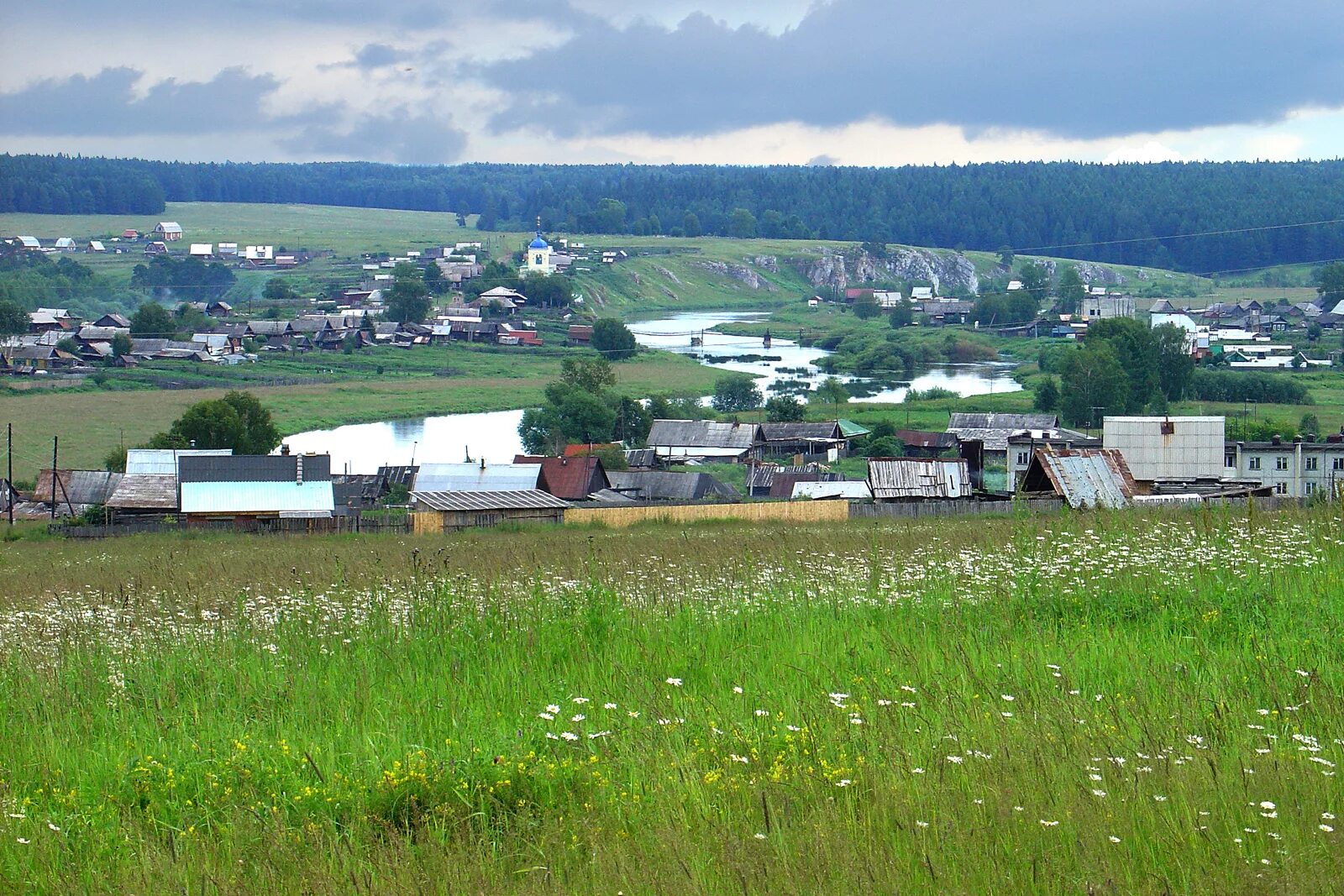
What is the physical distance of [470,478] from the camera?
38.2 metres

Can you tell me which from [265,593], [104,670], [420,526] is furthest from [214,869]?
[420,526]

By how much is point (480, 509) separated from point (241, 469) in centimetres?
732

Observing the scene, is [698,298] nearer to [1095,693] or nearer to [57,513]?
[57,513]

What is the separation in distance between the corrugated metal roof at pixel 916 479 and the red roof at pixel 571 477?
10.3 meters

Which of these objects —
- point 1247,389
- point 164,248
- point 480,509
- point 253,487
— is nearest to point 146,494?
point 253,487

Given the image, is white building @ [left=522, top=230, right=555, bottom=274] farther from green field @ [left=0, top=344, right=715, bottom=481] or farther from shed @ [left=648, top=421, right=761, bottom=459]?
shed @ [left=648, top=421, right=761, bottom=459]

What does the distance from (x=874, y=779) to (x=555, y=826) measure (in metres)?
1.03

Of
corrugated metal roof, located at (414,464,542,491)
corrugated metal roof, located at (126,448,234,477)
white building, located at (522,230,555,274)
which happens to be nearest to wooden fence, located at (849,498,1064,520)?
corrugated metal roof, located at (414,464,542,491)

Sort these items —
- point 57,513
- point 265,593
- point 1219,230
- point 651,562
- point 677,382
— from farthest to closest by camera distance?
point 1219,230 < point 677,382 < point 57,513 < point 651,562 < point 265,593

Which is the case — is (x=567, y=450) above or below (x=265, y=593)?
below

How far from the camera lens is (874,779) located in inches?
165

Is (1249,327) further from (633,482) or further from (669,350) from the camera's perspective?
(633,482)

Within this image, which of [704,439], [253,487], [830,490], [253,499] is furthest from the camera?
[704,439]

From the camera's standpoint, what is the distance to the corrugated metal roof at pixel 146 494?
3369 centimetres
